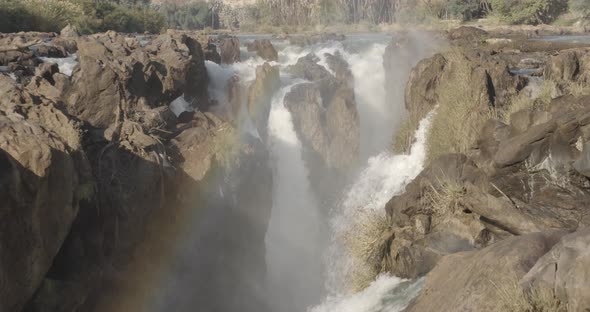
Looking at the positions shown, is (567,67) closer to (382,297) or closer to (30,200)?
(382,297)

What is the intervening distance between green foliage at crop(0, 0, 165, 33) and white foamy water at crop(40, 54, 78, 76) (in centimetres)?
2467

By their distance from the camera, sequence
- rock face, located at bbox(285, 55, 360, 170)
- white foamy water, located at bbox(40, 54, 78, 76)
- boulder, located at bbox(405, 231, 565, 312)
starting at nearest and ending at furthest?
1. boulder, located at bbox(405, 231, 565, 312)
2. white foamy water, located at bbox(40, 54, 78, 76)
3. rock face, located at bbox(285, 55, 360, 170)

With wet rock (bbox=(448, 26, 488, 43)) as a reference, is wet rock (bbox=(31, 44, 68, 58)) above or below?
above

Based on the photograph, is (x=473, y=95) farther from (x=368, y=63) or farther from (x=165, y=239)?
(x=368, y=63)

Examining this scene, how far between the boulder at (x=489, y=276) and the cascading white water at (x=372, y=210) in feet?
10.7

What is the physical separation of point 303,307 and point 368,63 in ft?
61.9

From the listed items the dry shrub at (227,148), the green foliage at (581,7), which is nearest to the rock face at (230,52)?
the dry shrub at (227,148)

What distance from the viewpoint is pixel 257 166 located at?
25.9 meters

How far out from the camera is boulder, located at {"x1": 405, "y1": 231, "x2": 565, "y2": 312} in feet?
27.2

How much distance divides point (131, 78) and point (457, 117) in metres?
12.1

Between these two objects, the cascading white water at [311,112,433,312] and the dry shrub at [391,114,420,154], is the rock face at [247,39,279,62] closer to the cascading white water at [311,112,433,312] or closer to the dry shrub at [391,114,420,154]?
the cascading white water at [311,112,433,312]

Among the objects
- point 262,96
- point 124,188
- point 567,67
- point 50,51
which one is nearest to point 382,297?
point 124,188

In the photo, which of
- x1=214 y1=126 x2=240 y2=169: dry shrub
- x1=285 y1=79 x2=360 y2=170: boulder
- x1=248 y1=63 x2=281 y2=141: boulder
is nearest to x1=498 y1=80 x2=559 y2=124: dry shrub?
x1=214 y1=126 x2=240 y2=169: dry shrub

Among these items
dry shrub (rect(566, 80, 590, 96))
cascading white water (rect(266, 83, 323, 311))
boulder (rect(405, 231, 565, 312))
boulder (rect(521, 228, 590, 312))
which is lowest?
cascading white water (rect(266, 83, 323, 311))
